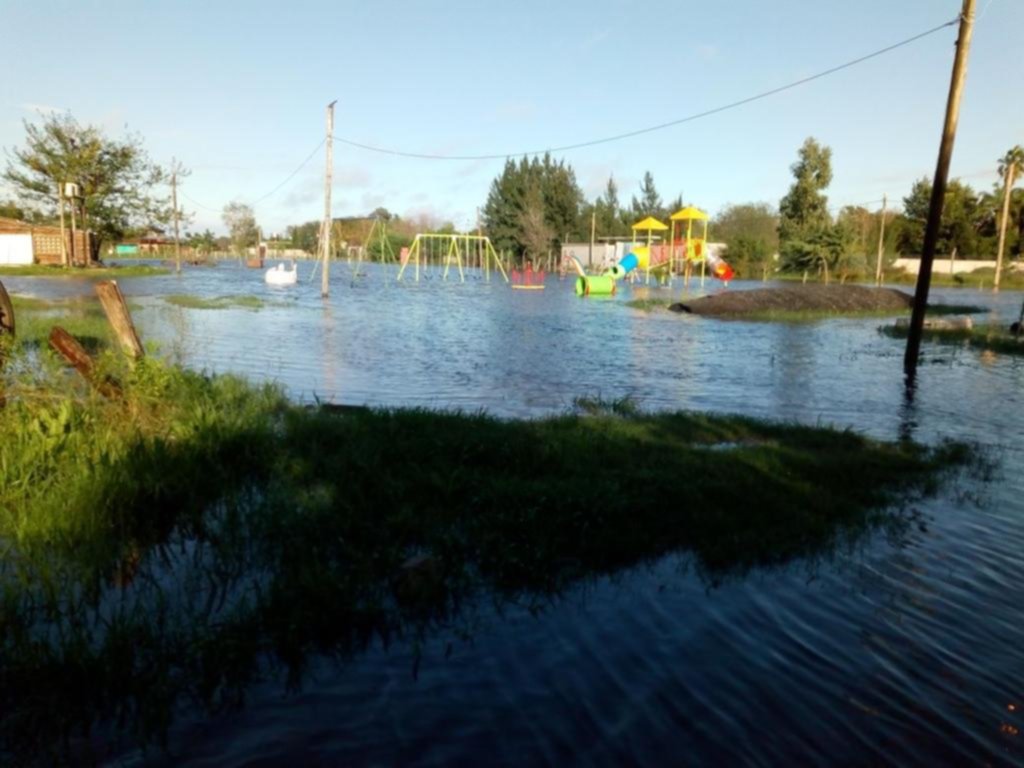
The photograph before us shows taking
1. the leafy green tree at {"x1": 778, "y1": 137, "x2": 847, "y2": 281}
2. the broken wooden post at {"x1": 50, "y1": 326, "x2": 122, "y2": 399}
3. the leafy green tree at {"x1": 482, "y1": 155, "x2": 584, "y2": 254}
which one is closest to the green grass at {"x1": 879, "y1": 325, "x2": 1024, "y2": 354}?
the broken wooden post at {"x1": 50, "y1": 326, "x2": 122, "y2": 399}

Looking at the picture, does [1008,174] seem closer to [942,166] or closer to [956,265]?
[956,265]


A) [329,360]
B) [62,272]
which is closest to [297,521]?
[329,360]

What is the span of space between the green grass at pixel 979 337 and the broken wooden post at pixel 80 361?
2029 centimetres

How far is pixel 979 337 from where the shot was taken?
21656 mm

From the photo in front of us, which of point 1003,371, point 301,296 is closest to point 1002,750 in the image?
point 1003,371

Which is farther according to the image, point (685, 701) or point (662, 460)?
point (662, 460)

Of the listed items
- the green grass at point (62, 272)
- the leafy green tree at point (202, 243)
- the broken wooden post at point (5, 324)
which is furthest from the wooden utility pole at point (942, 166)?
the leafy green tree at point (202, 243)

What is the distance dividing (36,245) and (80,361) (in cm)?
5230

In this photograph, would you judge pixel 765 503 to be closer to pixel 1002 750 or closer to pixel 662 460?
pixel 662 460

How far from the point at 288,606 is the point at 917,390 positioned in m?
12.9

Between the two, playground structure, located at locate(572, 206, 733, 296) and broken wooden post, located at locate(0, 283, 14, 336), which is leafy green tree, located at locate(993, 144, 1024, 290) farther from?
broken wooden post, located at locate(0, 283, 14, 336)

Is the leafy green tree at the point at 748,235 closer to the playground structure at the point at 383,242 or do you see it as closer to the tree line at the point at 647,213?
the tree line at the point at 647,213

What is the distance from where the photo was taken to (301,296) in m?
38.4

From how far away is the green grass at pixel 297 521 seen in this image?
3.77 meters
